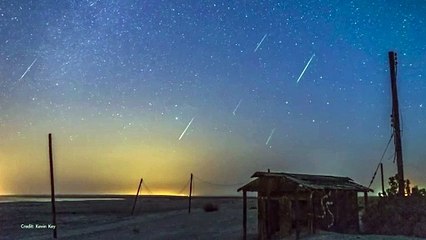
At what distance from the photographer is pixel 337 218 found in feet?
89.0

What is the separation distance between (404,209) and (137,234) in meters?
17.8

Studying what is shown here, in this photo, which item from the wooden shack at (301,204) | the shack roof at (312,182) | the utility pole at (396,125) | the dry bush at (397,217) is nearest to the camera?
the wooden shack at (301,204)

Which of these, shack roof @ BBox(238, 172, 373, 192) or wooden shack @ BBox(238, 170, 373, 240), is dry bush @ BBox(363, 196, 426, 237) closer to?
wooden shack @ BBox(238, 170, 373, 240)

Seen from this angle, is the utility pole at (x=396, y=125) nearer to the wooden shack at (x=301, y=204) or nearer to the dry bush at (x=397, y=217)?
the dry bush at (x=397, y=217)

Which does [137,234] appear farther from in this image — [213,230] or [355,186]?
[355,186]

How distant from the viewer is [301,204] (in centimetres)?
2681

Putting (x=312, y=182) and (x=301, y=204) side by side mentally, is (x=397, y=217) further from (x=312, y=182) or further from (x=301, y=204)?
(x=301, y=204)

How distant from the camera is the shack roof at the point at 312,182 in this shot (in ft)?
85.3

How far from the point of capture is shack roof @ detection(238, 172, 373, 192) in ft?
85.3

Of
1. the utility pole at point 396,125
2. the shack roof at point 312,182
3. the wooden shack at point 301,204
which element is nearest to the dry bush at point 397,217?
the wooden shack at point 301,204

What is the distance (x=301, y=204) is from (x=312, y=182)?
1.21 meters

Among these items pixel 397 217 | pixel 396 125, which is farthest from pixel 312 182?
pixel 396 125

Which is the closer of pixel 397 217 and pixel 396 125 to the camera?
pixel 397 217

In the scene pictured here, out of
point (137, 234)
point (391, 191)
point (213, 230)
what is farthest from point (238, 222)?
point (391, 191)
